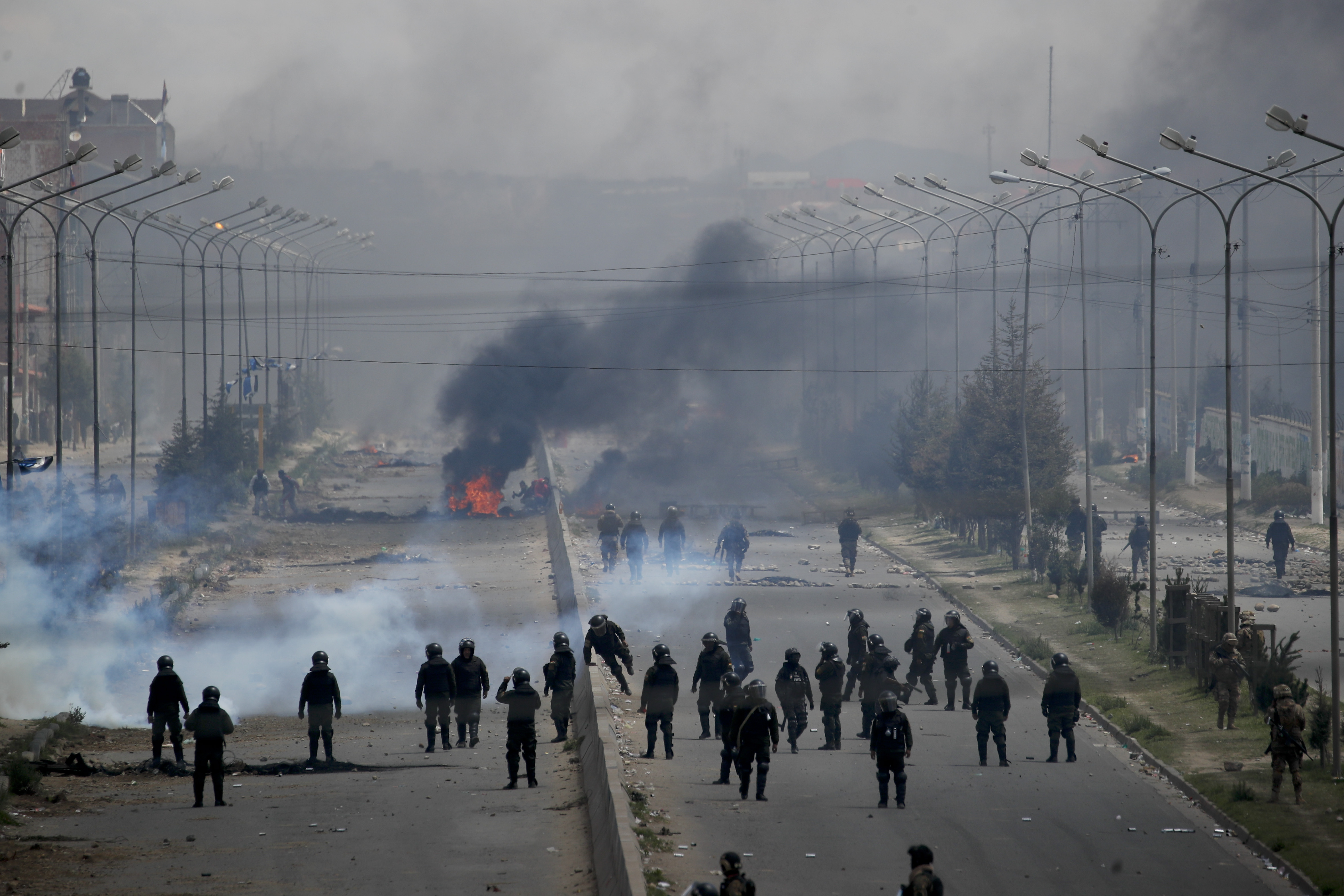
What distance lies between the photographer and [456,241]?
129m

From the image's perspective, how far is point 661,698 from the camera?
1441 centimetres

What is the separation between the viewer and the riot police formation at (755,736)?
12.5 metres

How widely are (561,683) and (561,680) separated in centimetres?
5

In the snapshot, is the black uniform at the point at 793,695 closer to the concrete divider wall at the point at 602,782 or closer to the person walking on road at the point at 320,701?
the concrete divider wall at the point at 602,782

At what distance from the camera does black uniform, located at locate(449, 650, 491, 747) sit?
15.1m

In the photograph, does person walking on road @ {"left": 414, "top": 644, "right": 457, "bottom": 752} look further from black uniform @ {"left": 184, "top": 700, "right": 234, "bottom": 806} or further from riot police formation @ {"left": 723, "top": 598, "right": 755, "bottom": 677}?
riot police formation @ {"left": 723, "top": 598, "right": 755, "bottom": 677}

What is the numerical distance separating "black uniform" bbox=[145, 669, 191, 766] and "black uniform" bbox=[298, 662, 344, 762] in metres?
1.16

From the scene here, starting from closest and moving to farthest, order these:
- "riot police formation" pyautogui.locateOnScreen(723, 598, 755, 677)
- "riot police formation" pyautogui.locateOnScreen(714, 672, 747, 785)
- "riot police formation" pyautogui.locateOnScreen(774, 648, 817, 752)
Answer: "riot police formation" pyautogui.locateOnScreen(714, 672, 747, 785), "riot police formation" pyautogui.locateOnScreen(774, 648, 817, 752), "riot police formation" pyautogui.locateOnScreen(723, 598, 755, 677)

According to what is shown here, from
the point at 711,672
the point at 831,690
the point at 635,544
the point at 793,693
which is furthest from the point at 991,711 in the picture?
the point at 635,544

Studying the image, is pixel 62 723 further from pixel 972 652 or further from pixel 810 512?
pixel 810 512

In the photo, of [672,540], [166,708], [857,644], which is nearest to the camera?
[166,708]

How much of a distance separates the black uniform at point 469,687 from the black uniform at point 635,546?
13.5 m

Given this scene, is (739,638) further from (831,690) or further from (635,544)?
(635,544)

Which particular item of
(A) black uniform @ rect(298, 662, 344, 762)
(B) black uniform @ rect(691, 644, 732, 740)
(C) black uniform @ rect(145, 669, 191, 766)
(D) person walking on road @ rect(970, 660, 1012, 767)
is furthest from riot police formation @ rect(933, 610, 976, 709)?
(C) black uniform @ rect(145, 669, 191, 766)
